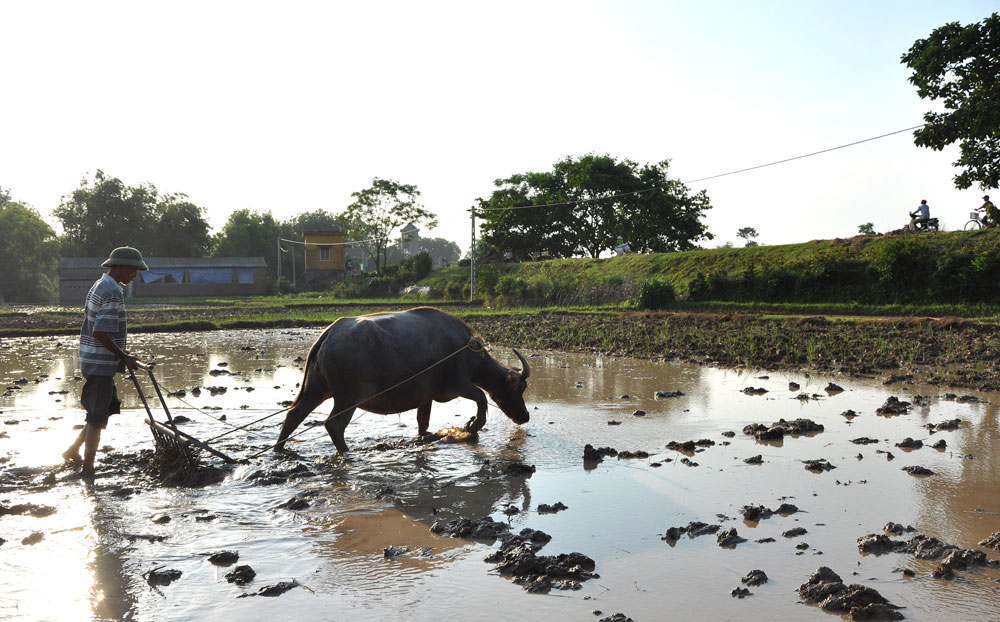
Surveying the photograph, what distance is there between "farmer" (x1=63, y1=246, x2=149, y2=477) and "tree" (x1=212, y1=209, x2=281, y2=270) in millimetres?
63116

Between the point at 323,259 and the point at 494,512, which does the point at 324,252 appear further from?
the point at 494,512

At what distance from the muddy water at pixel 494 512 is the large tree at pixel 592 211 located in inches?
1411

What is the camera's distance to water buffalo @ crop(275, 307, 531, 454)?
700cm

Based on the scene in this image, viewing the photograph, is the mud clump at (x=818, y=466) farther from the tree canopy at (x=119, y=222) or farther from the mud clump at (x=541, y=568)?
the tree canopy at (x=119, y=222)

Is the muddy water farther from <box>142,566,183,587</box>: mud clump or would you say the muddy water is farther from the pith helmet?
the pith helmet

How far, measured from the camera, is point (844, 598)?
3781 mm

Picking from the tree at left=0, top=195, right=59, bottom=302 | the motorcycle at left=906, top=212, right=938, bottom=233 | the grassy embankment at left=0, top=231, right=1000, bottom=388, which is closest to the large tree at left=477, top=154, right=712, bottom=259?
the grassy embankment at left=0, top=231, right=1000, bottom=388

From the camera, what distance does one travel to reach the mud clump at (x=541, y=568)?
13.5ft

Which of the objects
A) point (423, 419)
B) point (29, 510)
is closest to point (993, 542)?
point (423, 419)

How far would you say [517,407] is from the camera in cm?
823

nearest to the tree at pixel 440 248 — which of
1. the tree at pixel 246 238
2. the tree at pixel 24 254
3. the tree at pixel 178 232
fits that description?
the tree at pixel 246 238

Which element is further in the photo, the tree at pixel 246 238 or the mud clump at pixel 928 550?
the tree at pixel 246 238

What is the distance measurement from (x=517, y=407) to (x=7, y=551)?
4.87 metres

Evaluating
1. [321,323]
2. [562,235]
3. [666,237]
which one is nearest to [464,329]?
[321,323]
